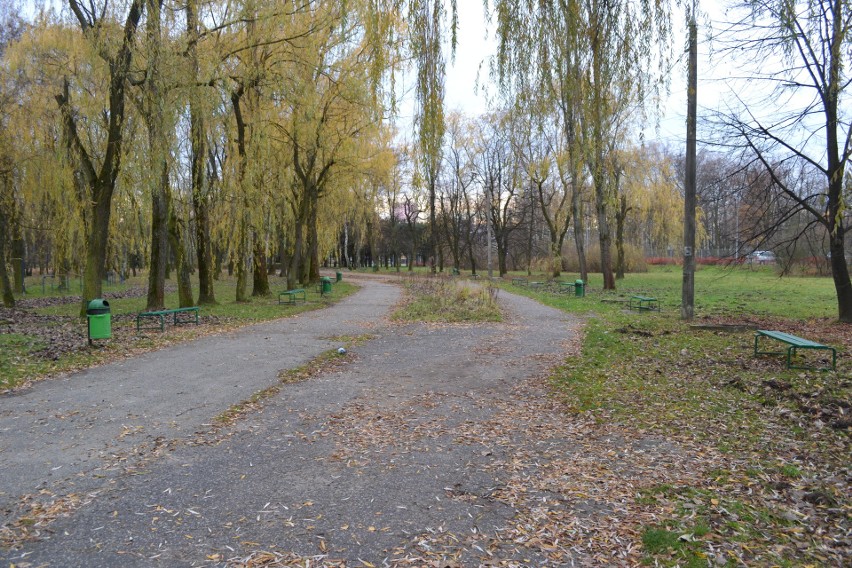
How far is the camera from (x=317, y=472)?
14.4 feet

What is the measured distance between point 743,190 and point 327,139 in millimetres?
15072

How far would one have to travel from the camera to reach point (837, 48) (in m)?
7.80

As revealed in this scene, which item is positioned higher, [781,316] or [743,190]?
[743,190]

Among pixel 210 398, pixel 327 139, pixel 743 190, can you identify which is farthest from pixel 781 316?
pixel 327 139

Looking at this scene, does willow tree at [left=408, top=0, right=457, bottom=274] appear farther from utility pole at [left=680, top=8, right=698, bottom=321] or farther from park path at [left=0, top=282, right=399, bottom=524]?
utility pole at [left=680, top=8, right=698, bottom=321]

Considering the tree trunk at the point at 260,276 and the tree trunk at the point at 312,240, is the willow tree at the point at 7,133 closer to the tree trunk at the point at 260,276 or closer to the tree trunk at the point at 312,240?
the tree trunk at the point at 260,276

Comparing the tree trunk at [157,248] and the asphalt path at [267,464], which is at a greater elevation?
the tree trunk at [157,248]

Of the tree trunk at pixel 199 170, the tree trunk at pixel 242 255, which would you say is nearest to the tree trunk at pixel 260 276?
the tree trunk at pixel 242 255

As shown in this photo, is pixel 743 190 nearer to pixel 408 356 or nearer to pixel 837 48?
pixel 837 48

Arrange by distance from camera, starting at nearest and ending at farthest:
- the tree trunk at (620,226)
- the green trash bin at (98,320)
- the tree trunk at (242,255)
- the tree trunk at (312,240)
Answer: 1. the green trash bin at (98,320)
2. the tree trunk at (242,255)
3. the tree trunk at (312,240)
4. the tree trunk at (620,226)

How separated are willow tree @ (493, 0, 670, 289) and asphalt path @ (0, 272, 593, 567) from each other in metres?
3.17

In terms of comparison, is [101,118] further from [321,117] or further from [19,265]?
[19,265]

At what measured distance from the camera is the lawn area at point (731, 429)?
3.26 m

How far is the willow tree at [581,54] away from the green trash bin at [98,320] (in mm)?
8724
